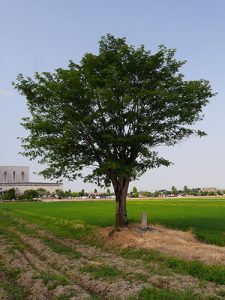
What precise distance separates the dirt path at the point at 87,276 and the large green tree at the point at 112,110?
789cm

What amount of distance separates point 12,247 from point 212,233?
45.9 feet

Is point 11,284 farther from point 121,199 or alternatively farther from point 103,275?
point 121,199

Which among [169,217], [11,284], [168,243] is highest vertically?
[169,217]

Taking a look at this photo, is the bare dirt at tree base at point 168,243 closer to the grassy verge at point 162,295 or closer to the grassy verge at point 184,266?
the grassy verge at point 184,266

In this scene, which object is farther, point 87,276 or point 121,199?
point 121,199

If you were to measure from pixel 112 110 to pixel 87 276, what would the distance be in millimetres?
14494

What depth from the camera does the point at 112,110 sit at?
1079 inches

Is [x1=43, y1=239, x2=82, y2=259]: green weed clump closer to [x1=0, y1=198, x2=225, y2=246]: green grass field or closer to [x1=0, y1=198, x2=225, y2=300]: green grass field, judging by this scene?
[x1=0, y1=198, x2=225, y2=300]: green grass field

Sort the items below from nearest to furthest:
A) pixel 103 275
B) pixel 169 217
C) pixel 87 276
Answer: pixel 103 275 < pixel 87 276 < pixel 169 217

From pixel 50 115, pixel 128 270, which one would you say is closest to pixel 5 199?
pixel 50 115

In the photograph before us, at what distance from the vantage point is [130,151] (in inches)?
1159

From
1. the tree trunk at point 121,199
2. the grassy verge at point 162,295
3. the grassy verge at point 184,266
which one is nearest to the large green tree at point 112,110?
the tree trunk at point 121,199

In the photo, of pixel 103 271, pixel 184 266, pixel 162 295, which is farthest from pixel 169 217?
pixel 162 295

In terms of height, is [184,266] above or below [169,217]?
below
